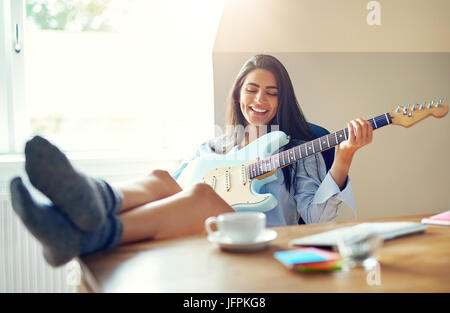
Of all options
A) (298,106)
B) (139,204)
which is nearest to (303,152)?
(298,106)

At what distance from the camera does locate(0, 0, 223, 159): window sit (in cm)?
229

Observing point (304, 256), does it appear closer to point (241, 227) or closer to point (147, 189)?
point (241, 227)

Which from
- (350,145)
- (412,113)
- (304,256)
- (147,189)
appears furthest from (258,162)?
(304,256)

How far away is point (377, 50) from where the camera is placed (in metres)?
2.20

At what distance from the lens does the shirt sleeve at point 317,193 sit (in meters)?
1.67

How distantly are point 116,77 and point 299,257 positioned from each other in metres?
1.86

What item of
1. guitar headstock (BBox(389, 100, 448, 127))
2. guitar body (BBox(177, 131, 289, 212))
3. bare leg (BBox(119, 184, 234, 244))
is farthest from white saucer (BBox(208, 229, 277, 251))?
guitar headstock (BBox(389, 100, 448, 127))

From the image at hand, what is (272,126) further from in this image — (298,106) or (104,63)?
(104,63)

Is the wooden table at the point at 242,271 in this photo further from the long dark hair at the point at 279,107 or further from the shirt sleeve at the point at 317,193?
the long dark hair at the point at 279,107

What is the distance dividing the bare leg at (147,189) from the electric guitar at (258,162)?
0.53m

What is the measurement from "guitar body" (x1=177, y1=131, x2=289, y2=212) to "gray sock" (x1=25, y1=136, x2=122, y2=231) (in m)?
0.82

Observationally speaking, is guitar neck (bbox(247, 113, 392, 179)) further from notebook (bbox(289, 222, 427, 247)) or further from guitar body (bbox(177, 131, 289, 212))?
notebook (bbox(289, 222, 427, 247))

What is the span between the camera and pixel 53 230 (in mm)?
820
